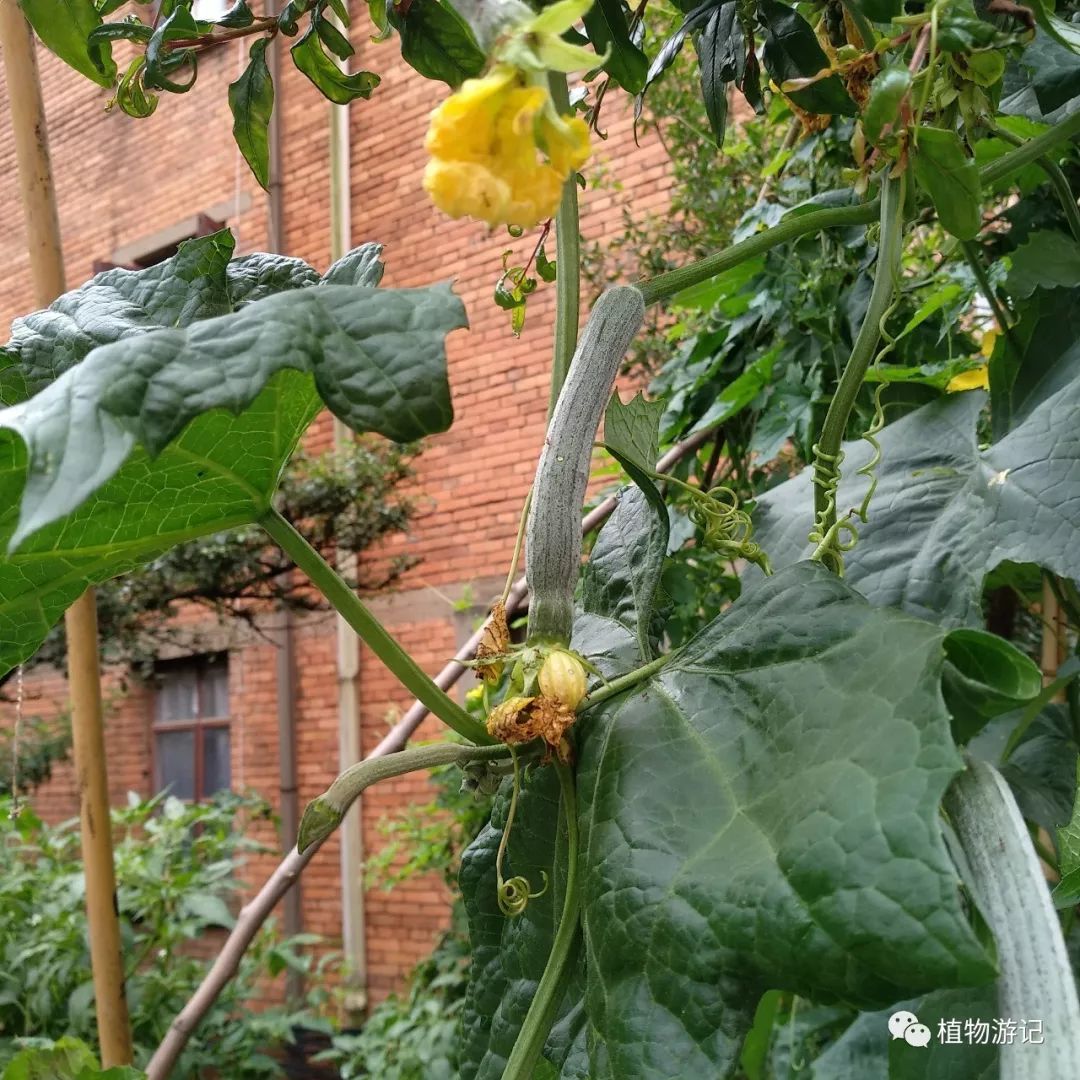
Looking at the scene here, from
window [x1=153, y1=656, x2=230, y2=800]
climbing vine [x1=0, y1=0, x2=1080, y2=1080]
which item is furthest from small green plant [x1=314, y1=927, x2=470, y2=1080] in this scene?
window [x1=153, y1=656, x2=230, y2=800]

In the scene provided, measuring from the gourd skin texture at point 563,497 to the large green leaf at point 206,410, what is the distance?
0.08 m

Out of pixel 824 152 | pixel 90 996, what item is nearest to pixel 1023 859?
pixel 824 152

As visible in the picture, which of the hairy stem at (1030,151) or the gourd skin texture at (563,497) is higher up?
the hairy stem at (1030,151)

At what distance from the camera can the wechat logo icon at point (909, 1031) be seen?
0.48 metres

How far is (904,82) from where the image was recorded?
1.40 ft

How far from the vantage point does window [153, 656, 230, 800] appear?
5285 millimetres

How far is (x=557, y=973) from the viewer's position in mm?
382

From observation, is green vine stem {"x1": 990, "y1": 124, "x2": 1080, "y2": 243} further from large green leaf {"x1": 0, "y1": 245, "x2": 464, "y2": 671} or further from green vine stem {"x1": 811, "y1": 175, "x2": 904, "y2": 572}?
large green leaf {"x1": 0, "y1": 245, "x2": 464, "y2": 671}

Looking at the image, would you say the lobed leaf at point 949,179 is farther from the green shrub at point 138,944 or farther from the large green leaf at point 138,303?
the green shrub at point 138,944

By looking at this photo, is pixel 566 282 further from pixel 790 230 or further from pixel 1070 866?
pixel 1070 866

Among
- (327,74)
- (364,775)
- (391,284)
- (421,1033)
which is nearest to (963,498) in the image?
(364,775)

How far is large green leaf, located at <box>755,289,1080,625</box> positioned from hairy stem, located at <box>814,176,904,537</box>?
100 millimetres

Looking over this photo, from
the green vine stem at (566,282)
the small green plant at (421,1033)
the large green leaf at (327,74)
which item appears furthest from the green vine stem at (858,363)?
the small green plant at (421,1033)

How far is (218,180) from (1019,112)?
5086 millimetres
